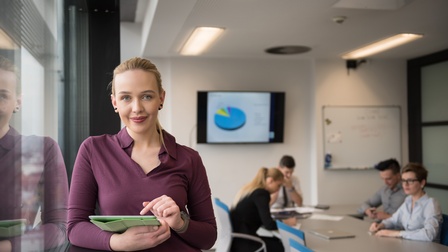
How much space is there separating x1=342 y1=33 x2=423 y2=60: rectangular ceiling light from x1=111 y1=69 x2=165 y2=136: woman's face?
13.8 feet

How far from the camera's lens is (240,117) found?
6.21m

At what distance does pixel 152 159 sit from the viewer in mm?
1315

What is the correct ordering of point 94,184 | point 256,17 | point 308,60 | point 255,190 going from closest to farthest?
point 94,184, point 256,17, point 255,190, point 308,60

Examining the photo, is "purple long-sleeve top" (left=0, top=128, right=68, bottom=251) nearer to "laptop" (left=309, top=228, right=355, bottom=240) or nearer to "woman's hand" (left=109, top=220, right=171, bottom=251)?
"woman's hand" (left=109, top=220, right=171, bottom=251)

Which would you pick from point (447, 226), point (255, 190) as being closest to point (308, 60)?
point (255, 190)

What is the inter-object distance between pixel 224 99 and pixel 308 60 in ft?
4.45

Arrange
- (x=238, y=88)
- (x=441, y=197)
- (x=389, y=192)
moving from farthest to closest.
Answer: (x=238, y=88) → (x=441, y=197) → (x=389, y=192)

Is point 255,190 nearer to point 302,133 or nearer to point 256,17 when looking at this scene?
point 256,17

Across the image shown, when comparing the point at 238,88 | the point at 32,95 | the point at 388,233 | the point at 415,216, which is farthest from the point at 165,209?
A: the point at 238,88

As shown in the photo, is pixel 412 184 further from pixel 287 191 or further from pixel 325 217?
pixel 287 191

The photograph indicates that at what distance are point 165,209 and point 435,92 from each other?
5.89m

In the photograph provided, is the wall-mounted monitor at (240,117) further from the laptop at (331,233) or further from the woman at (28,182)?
the woman at (28,182)

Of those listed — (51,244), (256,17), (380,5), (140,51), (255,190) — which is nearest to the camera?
(51,244)

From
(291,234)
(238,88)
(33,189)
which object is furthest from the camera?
(238,88)
